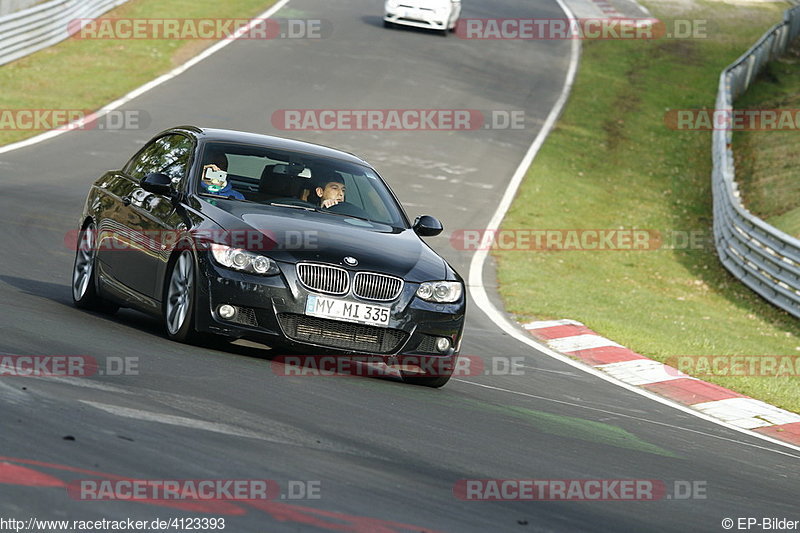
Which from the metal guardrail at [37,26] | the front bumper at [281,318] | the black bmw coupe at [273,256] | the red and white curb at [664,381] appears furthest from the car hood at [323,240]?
the metal guardrail at [37,26]

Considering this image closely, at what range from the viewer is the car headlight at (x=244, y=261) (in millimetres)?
8977

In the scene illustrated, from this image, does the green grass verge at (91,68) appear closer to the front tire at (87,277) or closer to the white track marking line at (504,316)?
the white track marking line at (504,316)

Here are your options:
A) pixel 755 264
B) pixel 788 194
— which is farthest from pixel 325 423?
pixel 788 194

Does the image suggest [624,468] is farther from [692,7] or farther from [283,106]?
[692,7]

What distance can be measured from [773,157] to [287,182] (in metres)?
19.7

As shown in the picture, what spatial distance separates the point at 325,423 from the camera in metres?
7.38

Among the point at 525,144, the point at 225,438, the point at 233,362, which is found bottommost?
the point at 525,144

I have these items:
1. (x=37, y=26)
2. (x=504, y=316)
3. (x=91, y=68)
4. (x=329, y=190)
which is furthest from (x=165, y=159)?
(x=37, y=26)

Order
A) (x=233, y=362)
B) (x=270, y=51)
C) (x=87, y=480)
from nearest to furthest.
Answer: (x=87, y=480)
(x=233, y=362)
(x=270, y=51)

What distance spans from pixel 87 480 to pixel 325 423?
2132 millimetres

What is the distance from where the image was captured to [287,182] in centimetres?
1027

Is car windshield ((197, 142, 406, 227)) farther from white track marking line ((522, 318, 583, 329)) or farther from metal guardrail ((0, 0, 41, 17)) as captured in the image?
metal guardrail ((0, 0, 41, 17))

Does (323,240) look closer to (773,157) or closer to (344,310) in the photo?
(344,310)

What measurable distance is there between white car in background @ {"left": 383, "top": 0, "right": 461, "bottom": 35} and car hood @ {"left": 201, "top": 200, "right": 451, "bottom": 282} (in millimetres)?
28693
